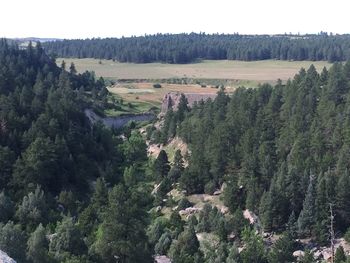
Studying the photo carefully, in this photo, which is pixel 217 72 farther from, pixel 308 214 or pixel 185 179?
pixel 308 214

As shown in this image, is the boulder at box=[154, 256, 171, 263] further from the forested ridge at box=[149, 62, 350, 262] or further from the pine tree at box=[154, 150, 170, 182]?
the pine tree at box=[154, 150, 170, 182]

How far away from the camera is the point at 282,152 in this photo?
6538cm

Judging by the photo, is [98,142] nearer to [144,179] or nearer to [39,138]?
[144,179]

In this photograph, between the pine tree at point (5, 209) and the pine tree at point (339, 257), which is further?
the pine tree at point (5, 209)

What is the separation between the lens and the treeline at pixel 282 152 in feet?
175

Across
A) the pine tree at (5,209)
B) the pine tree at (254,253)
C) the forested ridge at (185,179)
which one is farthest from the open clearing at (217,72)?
the pine tree at (5,209)

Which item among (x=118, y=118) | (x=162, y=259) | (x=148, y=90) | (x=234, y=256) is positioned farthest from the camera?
(x=148, y=90)

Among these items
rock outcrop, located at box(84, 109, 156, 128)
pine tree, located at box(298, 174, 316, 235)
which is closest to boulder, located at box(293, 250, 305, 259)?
pine tree, located at box(298, 174, 316, 235)

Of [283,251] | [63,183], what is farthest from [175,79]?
[283,251]

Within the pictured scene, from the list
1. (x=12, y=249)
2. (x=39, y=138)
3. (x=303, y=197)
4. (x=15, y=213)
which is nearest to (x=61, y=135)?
(x=39, y=138)

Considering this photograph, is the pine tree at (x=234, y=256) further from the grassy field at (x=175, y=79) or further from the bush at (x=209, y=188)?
the grassy field at (x=175, y=79)

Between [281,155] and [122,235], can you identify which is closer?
[122,235]

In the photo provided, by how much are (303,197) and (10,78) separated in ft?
183

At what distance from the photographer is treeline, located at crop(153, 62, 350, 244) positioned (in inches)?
2105
